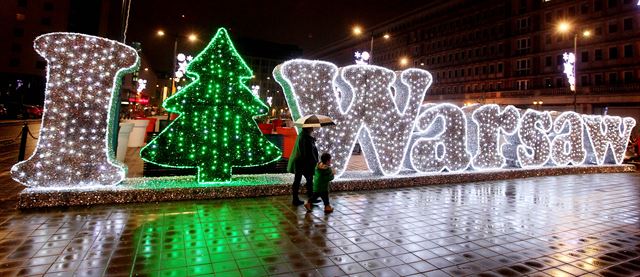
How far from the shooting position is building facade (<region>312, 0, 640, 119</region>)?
4262 centimetres

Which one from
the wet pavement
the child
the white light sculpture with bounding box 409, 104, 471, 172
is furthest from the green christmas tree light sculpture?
the white light sculpture with bounding box 409, 104, 471, 172

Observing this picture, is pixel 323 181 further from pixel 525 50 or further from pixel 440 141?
pixel 525 50

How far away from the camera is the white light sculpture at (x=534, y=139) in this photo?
12609 mm

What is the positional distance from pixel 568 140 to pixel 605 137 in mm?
2625

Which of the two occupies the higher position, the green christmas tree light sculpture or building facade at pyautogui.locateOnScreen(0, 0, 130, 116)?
building facade at pyautogui.locateOnScreen(0, 0, 130, 116)

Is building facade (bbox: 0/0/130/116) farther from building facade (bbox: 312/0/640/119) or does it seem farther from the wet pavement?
building facade (bbox: 312/0/640/119)

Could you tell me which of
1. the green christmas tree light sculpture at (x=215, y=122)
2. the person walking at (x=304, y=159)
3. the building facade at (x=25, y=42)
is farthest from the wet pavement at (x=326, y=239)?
the building facade at (x=25, y=42)

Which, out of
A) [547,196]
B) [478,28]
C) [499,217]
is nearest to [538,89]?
[478,28]

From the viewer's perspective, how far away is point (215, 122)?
811cm

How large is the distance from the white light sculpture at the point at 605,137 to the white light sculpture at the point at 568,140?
22.0 inches

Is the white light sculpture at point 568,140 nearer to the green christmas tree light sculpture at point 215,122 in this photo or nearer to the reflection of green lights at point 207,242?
the green christmas tree light sculpture at point 215,122

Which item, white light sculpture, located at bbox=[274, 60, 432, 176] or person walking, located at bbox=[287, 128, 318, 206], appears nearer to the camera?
person walking, located at bbox=[287, 128, 318, 206]

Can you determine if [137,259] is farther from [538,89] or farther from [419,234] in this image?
[538,89]

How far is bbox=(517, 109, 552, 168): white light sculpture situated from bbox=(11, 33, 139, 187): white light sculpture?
12.5m
